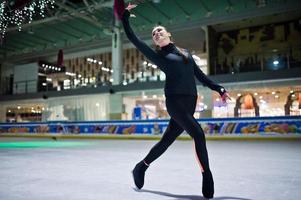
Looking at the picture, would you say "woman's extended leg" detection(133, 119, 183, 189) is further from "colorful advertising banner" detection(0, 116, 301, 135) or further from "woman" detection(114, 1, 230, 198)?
"colorful advertising banner" detection(0, 116, 301, 135)

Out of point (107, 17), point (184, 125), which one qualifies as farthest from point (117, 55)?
point (184, 125)

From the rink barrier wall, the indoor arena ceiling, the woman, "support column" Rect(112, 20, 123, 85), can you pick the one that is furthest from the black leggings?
"support column" Rect(112, 20, 123, 85)

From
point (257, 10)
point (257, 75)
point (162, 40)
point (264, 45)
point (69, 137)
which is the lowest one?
point (69, 137)

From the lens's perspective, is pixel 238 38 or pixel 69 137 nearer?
pixel 69 137

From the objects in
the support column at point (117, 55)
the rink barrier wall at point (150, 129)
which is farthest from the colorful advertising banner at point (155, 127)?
the support column at point (117, 55)

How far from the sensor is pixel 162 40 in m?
2.57

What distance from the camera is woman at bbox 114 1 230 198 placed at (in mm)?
2297

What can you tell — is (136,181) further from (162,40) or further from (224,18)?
(224,18)

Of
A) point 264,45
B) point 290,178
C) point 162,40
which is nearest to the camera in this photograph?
point 162,40

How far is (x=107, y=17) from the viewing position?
18125 mm

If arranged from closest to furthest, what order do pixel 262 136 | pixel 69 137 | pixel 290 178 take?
1. pixel 290 178
2. pixel 262 136
3. pixel 69 137

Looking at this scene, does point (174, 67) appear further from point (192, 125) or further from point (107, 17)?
point (107, 17)

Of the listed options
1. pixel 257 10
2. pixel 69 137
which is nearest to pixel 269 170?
pixel 69 137

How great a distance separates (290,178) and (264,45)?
645 inches
